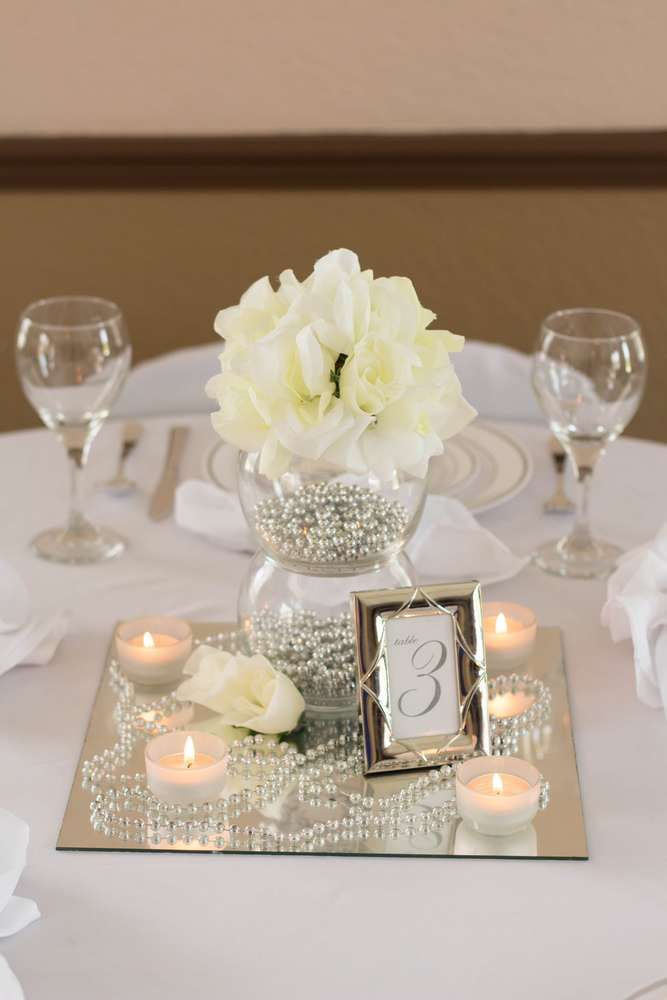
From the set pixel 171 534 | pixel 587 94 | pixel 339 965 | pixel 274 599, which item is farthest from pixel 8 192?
pixel 339 965

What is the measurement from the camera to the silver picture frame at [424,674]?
38.7 inches

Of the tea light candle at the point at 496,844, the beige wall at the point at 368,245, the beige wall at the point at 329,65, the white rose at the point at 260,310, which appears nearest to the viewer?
the tea light candle at the point at 496,844

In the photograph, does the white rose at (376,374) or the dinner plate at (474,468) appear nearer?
the white rose at (376,374)

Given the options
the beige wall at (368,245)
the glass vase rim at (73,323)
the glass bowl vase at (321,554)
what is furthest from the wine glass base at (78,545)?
the beige wall at (368,245)

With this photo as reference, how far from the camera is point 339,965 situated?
79 centimetres

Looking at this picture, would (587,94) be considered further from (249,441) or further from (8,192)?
(249,441)

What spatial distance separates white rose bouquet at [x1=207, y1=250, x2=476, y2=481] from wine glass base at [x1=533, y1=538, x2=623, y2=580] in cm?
39

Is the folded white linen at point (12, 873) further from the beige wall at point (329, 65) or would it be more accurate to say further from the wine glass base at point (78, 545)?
the beige wall at point (329, 65)

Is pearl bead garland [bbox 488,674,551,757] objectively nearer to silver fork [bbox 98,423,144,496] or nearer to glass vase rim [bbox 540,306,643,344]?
glass vase rim [bbox 540,306,643,344]

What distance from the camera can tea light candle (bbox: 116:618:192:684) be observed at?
1126mm

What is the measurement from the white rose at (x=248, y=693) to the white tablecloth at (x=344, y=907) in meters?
0.11

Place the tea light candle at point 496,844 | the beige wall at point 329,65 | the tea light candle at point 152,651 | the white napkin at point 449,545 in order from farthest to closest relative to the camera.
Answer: the beige wall at point 329,65, the white napkin at point 449,545, the tea light candle at point 152,651, the tea light candle at point 496,844

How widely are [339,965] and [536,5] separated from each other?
215 centimetres

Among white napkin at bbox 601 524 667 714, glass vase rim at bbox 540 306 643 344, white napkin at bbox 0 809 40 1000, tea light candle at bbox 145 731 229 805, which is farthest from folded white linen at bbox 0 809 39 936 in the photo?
glass vase rim at bbox 540 306 643 344
